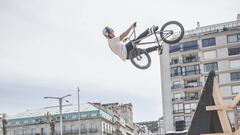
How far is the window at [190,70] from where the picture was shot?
91.4m

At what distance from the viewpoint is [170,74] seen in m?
93.9

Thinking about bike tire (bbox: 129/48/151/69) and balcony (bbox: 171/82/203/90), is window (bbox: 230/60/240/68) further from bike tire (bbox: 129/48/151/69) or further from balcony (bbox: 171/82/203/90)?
bike tire (bbox: 129/48/151/69)

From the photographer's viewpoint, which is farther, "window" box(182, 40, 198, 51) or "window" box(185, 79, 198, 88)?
"window" box(182, 40, 198, 51)

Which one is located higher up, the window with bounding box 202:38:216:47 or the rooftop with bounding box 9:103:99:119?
the window with bounding box 202:38:216:47

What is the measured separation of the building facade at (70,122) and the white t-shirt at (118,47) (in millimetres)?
98527

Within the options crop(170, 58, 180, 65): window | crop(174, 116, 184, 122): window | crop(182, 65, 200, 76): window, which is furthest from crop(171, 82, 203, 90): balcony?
crop(174, 116, 184, 122): window

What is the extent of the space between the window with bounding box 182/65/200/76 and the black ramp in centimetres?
8106

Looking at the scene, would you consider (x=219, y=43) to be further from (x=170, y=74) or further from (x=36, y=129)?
(x=36, y=129)

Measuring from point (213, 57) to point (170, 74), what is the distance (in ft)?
33.7

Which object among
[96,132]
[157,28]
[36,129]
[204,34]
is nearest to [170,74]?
[204,34]

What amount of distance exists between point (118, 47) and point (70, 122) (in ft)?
346

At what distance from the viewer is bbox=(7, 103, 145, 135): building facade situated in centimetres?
11450

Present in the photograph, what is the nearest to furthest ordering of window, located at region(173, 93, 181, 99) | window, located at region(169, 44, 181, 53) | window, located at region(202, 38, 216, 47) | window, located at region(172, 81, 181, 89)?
1. window, located at region(202, 38, 216, 47)
2. window, located at region(173, 93, 181, 99)
3. window, located at region(172, 81, 181, 89)
4. window, located at region(169, 44, 181, 53)

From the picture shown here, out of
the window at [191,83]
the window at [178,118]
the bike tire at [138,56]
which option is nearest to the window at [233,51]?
the window at [191,83]
